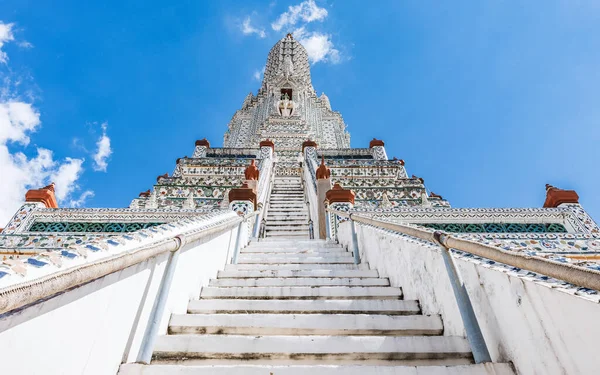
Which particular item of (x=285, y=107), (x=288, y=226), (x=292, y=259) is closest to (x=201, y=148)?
(x=288, y=226)

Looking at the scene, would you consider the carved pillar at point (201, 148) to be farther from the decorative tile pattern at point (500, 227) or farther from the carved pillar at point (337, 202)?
the decorative tile pattern at point (500, 227)

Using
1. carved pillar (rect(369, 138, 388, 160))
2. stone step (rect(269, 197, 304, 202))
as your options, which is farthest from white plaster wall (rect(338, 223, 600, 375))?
carved pillar (rect(369, 138, 388, 160))

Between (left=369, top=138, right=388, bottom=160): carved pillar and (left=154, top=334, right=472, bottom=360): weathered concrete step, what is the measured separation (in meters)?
12.5

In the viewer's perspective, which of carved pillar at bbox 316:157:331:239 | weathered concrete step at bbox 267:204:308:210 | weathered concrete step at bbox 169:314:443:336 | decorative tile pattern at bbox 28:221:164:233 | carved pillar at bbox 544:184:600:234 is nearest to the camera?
weathered concrete step at bbox 169:314:443:336

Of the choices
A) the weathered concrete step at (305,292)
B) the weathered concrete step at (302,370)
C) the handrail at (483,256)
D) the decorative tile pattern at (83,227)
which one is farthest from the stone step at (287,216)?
the weathered concrete step at (302,370)

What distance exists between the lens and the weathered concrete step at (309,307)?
266cm

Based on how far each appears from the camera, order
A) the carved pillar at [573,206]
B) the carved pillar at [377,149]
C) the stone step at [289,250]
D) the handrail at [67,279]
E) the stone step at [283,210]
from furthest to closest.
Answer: the carved pillar at [377,149]
the stone step at [283,210]
the carved pillar at [573,206]
the stone step at [289,250]
the handrail at [67,279]

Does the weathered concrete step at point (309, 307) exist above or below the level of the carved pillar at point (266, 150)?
below

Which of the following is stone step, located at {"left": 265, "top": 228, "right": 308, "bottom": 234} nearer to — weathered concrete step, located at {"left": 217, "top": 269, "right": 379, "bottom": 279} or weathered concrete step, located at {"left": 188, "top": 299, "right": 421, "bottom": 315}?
weathered concrete step, located at {"left": 217, "top": 269, "right": 379, "bottom": 279}

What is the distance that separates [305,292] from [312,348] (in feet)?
3.23

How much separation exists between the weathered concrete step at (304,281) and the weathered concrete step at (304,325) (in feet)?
2.92

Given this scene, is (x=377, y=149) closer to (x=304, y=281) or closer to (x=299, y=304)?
(x=304, y=281)

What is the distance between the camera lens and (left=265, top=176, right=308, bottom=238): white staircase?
778 cm

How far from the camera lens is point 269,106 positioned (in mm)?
23203
